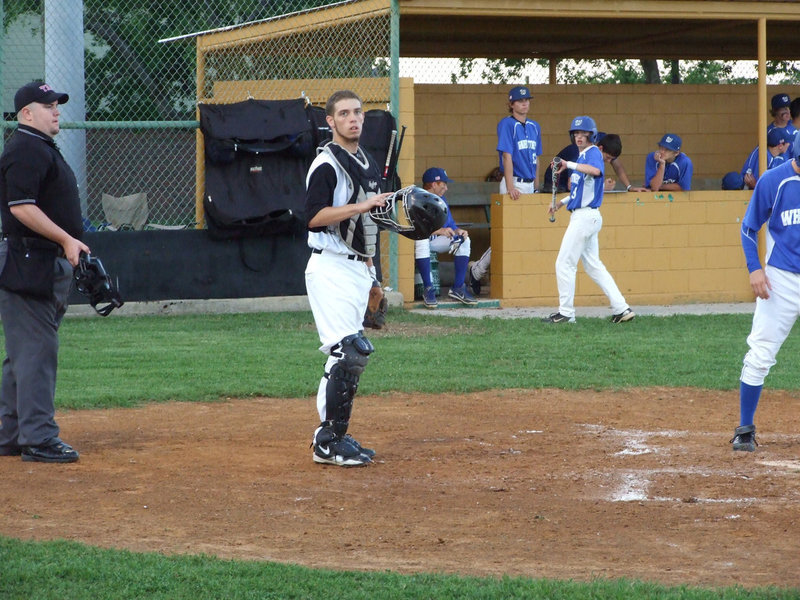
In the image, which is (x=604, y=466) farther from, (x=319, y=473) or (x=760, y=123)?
(x=760, y=123)

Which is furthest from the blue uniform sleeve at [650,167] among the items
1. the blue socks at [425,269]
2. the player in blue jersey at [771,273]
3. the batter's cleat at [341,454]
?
the batter's cleat at [341,454]

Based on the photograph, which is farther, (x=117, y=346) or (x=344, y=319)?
(x=117, y=346)

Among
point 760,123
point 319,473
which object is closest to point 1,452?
point 319,473

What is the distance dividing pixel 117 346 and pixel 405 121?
4706 mm

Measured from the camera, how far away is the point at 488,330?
1205 cm

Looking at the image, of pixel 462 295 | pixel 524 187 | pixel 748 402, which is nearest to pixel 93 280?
pixel 748 402

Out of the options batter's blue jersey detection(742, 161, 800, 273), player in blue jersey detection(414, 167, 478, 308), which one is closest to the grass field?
player in blue jersey detection(414, 167, 478, 308)

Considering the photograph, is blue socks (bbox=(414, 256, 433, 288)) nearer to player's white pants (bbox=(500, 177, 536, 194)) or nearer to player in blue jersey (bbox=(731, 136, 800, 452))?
player's white pants (bbox=(500, 177, 536, 194))

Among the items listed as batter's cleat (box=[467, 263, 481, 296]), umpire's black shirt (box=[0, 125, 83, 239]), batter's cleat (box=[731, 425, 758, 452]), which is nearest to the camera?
umpire's black shirt (box=[0, 125, 83, 239])

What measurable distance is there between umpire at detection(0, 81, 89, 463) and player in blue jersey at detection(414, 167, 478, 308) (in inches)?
301

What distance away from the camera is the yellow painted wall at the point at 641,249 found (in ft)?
46.4

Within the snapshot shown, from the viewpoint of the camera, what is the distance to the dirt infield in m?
4.82

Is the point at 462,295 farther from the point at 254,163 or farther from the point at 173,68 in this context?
the point at 173,68

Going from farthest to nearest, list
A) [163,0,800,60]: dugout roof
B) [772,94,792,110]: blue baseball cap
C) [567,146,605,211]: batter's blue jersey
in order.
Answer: [772,94,792,110]: blue baseball cap
[163,0,800,60]: dugout roof
[567,146,605,211]: batter's blue jersey
